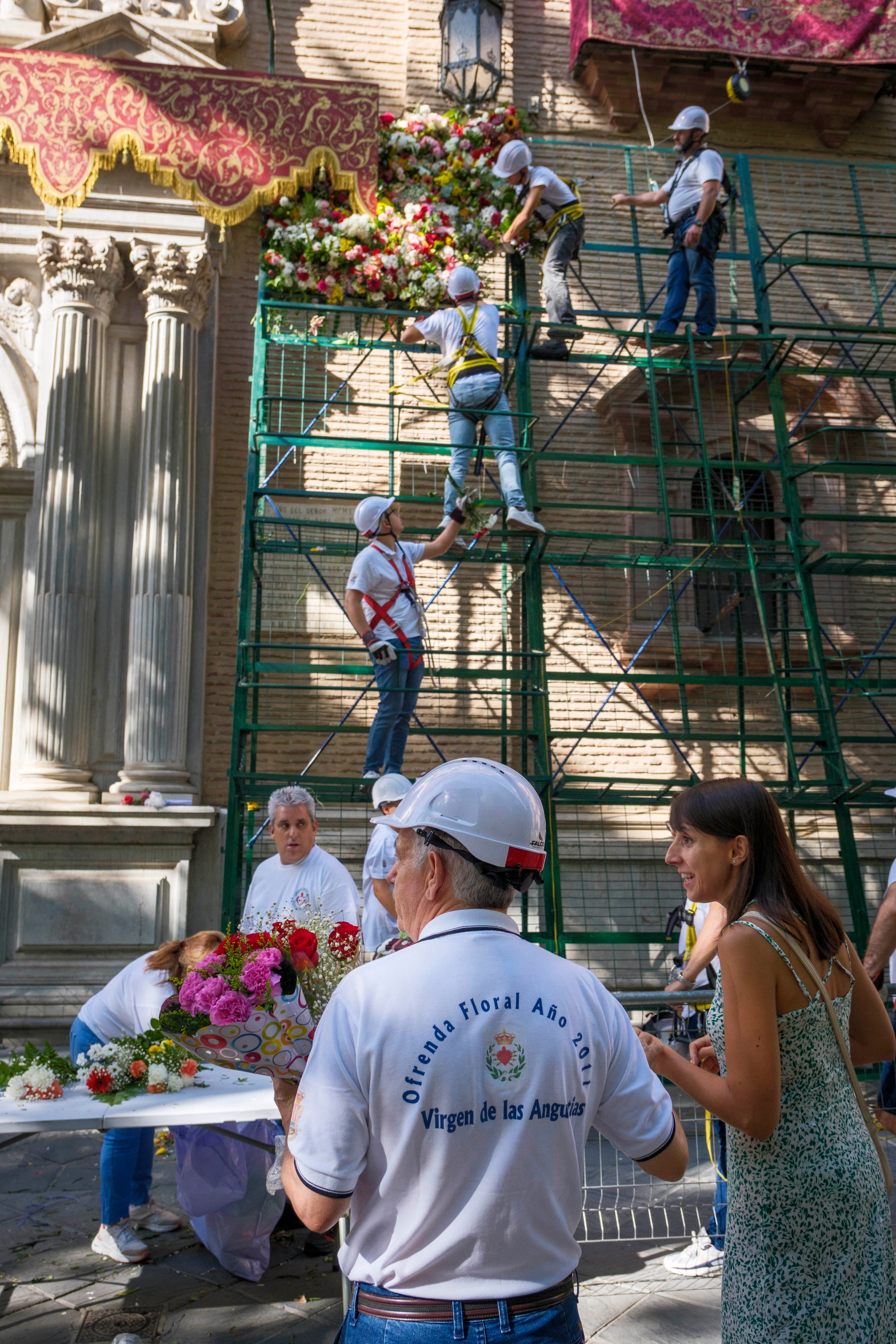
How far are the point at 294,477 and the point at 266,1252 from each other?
7.56 m

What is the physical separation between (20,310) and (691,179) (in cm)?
641

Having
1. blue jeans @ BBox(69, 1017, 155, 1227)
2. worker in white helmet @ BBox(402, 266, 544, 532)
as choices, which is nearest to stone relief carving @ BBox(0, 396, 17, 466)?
worker in white helmet @ BBox(402, 266, 544, 532)

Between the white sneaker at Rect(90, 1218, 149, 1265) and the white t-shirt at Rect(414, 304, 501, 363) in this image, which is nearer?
the white sneaker at Rect(90, 1218, 149, 1265)

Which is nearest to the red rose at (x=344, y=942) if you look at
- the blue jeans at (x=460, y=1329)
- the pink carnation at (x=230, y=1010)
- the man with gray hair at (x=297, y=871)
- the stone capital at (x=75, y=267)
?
the pink carnation at (x=230, y=1010)

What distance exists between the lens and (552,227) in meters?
10.2

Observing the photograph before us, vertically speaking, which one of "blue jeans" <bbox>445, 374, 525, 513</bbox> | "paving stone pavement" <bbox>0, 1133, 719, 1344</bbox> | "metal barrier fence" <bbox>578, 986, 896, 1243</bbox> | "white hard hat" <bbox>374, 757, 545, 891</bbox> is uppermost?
"blue jeans" <bbox>445, 374, 525, 513</bbox>

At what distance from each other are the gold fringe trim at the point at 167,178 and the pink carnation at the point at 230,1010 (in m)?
8.96

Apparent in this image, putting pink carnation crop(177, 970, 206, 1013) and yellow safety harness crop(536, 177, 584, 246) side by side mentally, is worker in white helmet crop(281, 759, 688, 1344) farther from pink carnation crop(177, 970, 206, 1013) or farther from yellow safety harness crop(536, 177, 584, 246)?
yellow safety harness crop(536, 177, 584, 246)

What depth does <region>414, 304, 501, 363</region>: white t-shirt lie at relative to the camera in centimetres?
907

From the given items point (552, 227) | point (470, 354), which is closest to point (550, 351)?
point (470, 354)

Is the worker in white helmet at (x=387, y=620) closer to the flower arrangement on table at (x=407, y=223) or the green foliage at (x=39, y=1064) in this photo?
the flower arrangement on table at (x=407, y=223)

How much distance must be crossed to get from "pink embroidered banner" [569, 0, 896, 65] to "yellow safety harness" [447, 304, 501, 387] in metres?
4.86

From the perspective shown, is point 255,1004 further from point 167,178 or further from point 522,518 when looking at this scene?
point 167,178

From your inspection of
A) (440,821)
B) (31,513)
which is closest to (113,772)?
(31,513)
